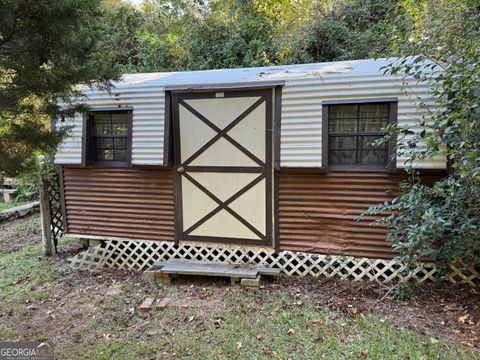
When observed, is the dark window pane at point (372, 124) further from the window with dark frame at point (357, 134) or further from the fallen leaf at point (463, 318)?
the fallen leaf at point (463, 318)

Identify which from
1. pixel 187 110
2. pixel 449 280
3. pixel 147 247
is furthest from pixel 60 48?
pixel 449 280

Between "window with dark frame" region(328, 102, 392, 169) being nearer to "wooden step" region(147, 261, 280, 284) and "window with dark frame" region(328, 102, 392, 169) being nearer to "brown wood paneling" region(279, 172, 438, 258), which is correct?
"brown wood paneling" region(279, 172, 438, 258)

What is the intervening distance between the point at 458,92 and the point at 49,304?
5718 millimetres

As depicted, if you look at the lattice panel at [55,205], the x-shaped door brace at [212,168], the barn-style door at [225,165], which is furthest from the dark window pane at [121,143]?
the lattice panel at [55,205]

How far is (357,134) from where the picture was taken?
15.0 feet

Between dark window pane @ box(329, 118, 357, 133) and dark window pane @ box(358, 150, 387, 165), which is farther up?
dark window pane @ box(329, 118, 357, 133)

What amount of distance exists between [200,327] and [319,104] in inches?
128

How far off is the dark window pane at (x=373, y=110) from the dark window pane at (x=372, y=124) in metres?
0.05

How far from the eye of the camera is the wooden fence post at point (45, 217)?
6090mm

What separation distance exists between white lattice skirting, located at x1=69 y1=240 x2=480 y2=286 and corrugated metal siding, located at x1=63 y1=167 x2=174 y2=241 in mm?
285

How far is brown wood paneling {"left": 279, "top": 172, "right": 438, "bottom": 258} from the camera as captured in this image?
464 cm

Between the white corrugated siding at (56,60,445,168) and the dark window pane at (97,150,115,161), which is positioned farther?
the dark window pane at (97,150,115,161)

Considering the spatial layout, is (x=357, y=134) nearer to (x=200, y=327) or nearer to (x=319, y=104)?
(x=319, y=104)

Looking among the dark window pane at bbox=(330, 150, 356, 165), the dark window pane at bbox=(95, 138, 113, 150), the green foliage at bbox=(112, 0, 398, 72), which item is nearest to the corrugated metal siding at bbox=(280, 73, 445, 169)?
the dark window pane at bbox=(330, 150, 356, 165)
